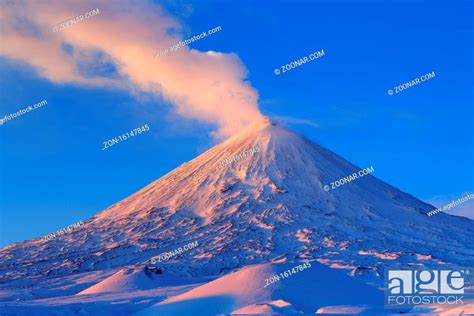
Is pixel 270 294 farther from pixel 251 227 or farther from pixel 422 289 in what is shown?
pixel 251 227

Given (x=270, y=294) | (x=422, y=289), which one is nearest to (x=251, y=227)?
(x=422, y=289)

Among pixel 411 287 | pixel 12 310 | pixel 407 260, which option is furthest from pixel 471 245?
pixel 12 310

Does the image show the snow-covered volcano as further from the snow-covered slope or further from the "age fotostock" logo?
the snow-covered slope

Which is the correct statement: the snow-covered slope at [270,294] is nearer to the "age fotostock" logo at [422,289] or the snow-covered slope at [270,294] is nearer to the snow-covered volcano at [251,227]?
the "age fotostock" logo at [422,289]

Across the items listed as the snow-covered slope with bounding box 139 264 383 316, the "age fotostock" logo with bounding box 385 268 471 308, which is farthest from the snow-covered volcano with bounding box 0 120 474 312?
the snow-covered slope with bounding box 139 264 383 316

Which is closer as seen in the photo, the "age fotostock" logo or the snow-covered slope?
the snow-covered slope

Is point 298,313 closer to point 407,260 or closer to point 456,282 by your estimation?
point 456,282
